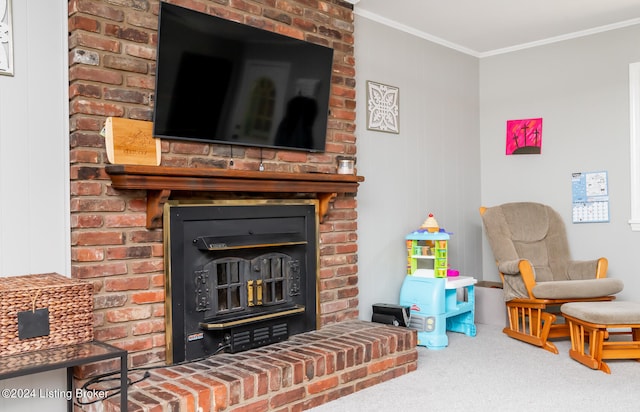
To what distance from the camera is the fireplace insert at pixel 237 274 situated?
264cm

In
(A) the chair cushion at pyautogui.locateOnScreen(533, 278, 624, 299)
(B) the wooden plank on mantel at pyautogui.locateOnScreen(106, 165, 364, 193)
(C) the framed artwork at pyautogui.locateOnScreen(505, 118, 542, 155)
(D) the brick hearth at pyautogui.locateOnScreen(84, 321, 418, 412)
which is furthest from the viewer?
(C) the framed artwork at pyautogui.locateOnScreen(505, 118, 542, 155)

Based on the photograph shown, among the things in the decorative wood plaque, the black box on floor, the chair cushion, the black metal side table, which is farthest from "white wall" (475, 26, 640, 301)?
the black metal side table

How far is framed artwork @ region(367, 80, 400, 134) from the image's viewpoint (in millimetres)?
3895

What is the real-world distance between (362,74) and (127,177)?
2.05 meters

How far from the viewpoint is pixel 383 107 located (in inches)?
157

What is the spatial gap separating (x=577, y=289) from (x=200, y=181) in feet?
8.27

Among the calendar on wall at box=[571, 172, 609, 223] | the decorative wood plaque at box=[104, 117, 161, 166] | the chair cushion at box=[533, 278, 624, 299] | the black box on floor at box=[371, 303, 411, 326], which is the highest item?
→ the decorative wood plaque at box=[104, 117, 161, 166]

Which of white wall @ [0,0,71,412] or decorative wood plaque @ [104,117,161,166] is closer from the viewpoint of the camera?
white wall @ [0,0,71,412]

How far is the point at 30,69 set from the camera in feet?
7.55

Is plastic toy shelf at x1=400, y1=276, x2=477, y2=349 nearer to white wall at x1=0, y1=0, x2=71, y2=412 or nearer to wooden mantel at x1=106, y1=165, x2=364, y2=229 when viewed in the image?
wooden mantel at x1=106, y1=165, x2=364, y2=229

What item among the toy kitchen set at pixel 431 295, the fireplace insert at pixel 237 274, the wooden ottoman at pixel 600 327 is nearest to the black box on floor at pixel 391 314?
the toy kitchen set at pixel 431 295

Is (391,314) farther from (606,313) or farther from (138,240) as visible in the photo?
(138,240)

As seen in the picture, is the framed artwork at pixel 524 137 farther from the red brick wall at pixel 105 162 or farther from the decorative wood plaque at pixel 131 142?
the decorative wood plaque at pixel 131 142

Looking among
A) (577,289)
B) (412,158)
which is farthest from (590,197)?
(412,158)
